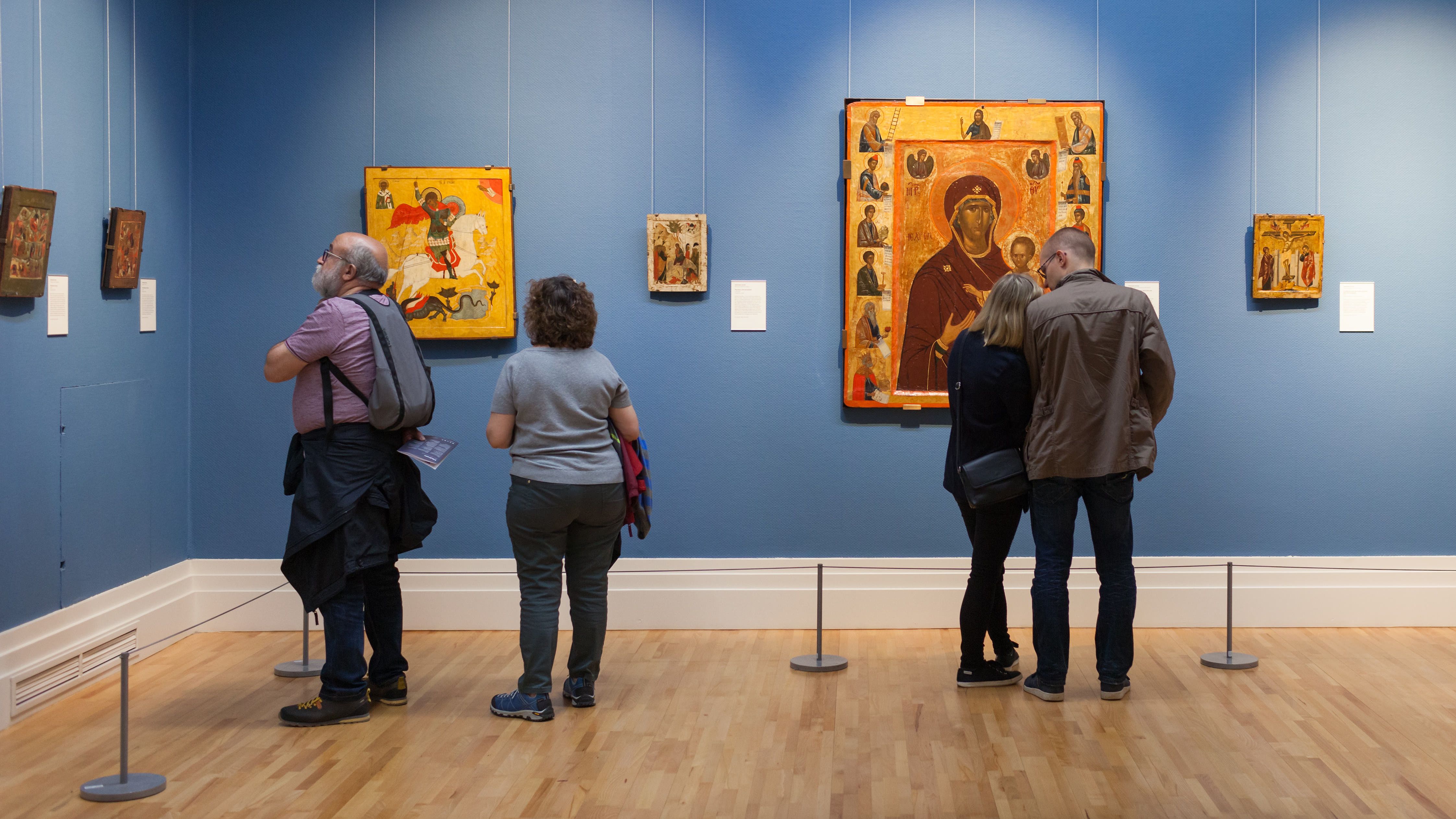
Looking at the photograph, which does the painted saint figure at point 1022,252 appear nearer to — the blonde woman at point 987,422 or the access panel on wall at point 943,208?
the access panel on wall at point 943,208

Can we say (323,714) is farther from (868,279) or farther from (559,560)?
(868,279)

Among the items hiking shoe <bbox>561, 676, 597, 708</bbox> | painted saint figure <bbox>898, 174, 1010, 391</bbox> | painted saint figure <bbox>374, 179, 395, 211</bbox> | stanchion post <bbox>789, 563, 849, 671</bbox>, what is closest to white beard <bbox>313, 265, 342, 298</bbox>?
painted saint figure <bbox>374, 179, 395, 211</bbox>

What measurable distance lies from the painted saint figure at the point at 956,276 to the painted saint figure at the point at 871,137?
418 mm

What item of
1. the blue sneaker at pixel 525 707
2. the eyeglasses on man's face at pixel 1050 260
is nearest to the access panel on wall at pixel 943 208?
the eyeglasses on man's face at pixel 1050 260

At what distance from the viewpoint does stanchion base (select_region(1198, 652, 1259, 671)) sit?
558 centimetres

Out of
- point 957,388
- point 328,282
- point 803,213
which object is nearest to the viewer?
point 328,282

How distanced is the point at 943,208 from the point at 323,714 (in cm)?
376

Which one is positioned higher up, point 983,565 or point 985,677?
point 983,565

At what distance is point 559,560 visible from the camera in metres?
4.78

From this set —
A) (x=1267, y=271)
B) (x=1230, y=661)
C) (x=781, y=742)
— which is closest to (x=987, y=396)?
(x=781, y=742)

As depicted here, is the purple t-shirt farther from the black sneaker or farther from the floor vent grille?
the black sneaker

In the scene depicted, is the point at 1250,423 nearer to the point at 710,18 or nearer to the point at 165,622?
the point at 710,18

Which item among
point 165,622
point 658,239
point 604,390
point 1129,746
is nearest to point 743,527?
point 658,239

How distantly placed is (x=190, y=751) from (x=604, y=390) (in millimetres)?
1944
